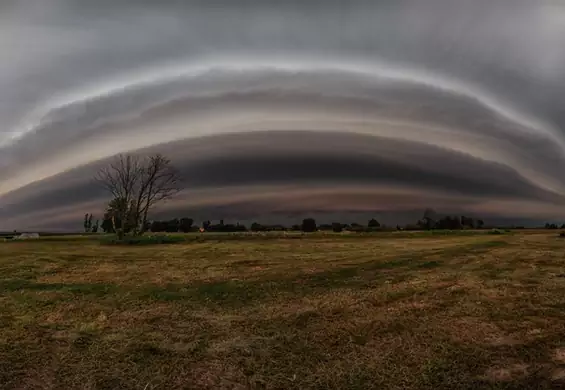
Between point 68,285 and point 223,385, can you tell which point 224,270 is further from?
point 223,385

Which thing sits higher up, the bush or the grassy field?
the bush

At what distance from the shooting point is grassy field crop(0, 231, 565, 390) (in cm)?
1016

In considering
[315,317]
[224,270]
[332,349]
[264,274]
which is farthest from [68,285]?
[332,349]

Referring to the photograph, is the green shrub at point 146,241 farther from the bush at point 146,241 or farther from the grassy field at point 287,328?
the grassy field at point 287,328

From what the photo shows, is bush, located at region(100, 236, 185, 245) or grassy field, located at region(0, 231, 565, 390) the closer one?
grassy field, located at region(0, 231, 565, 390)

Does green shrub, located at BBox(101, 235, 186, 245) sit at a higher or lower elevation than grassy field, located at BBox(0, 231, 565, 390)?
higher

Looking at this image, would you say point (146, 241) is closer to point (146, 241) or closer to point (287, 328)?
point (146, 241)

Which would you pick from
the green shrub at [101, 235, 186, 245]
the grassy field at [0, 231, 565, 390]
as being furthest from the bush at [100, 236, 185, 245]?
the grassy field at [0, 231, 565, 390]

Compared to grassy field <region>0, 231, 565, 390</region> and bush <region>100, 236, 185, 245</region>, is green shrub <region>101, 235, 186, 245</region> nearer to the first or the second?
bush <region>100, 236, 185, 245</region>

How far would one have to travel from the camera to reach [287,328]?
12914mm

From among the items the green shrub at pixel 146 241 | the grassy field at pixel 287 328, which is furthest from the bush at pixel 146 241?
the grassy field at pixel 287 328

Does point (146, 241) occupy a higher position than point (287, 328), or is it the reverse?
point (146, 241)

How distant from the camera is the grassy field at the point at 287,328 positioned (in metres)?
10.2

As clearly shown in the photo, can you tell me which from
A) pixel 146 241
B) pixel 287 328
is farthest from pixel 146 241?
pixel 287 328
